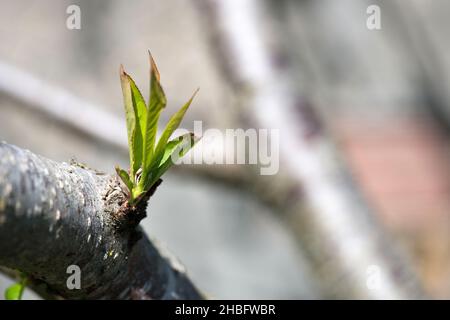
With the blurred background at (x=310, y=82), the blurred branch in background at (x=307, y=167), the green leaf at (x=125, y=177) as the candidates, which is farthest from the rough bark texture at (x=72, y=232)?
the blurred background at (x=310, y=82)

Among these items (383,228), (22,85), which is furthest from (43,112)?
(383,228)

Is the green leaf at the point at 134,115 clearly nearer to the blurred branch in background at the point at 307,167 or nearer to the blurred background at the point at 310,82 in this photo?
the blurred branch in background at the point at 307,167

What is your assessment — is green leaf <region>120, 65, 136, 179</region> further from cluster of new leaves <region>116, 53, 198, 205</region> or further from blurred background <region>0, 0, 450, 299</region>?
blurred background <region>0, 0, 450, 299</region>

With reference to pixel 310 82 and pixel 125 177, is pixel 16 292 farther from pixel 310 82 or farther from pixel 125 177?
pixel 310 82

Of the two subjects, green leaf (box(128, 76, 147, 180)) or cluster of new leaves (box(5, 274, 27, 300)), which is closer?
green leaf (box(128, 76, 147, 180))

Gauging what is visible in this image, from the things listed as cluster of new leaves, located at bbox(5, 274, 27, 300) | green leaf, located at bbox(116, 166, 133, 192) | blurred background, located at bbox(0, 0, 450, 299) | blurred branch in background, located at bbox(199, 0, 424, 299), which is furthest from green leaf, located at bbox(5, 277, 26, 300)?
blurred background, located at bbox(0, 0, 450, 299)

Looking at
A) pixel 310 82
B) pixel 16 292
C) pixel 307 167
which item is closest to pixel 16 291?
pixel 16 292
